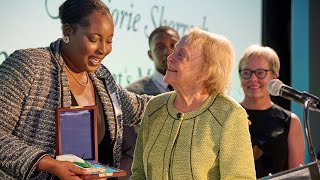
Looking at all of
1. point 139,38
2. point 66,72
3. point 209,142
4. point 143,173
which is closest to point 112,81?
point 66,72

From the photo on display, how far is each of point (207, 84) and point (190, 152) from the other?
0.26m

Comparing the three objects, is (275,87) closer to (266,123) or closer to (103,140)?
(103,140)

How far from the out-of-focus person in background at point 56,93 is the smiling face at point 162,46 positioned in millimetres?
1247

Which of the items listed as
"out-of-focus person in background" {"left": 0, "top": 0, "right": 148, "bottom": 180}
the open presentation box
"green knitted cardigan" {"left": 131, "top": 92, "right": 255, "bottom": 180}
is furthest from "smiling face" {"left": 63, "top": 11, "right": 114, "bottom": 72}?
"green knitted cardigan" {"left": 131, "top": 92, "right": 255, "bottom": 180}

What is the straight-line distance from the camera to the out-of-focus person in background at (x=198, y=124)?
2.24m

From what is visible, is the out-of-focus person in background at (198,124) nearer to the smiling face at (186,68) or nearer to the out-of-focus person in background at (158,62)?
the smiling face at (186,68)

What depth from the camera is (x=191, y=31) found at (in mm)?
2402

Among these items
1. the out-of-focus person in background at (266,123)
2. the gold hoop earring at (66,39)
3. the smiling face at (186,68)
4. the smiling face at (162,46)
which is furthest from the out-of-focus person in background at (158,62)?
the smiling face at (186,68)

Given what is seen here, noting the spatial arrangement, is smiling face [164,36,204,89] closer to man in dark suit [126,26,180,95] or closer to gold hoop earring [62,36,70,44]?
gold hoop earring [62,36,70,44]

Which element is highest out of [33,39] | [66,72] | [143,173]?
[33,39]

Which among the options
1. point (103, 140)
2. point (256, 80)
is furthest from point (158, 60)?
point (103, 140)

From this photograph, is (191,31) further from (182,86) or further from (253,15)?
(253,15)

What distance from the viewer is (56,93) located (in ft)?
7.95

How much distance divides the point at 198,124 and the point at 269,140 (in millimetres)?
1168
